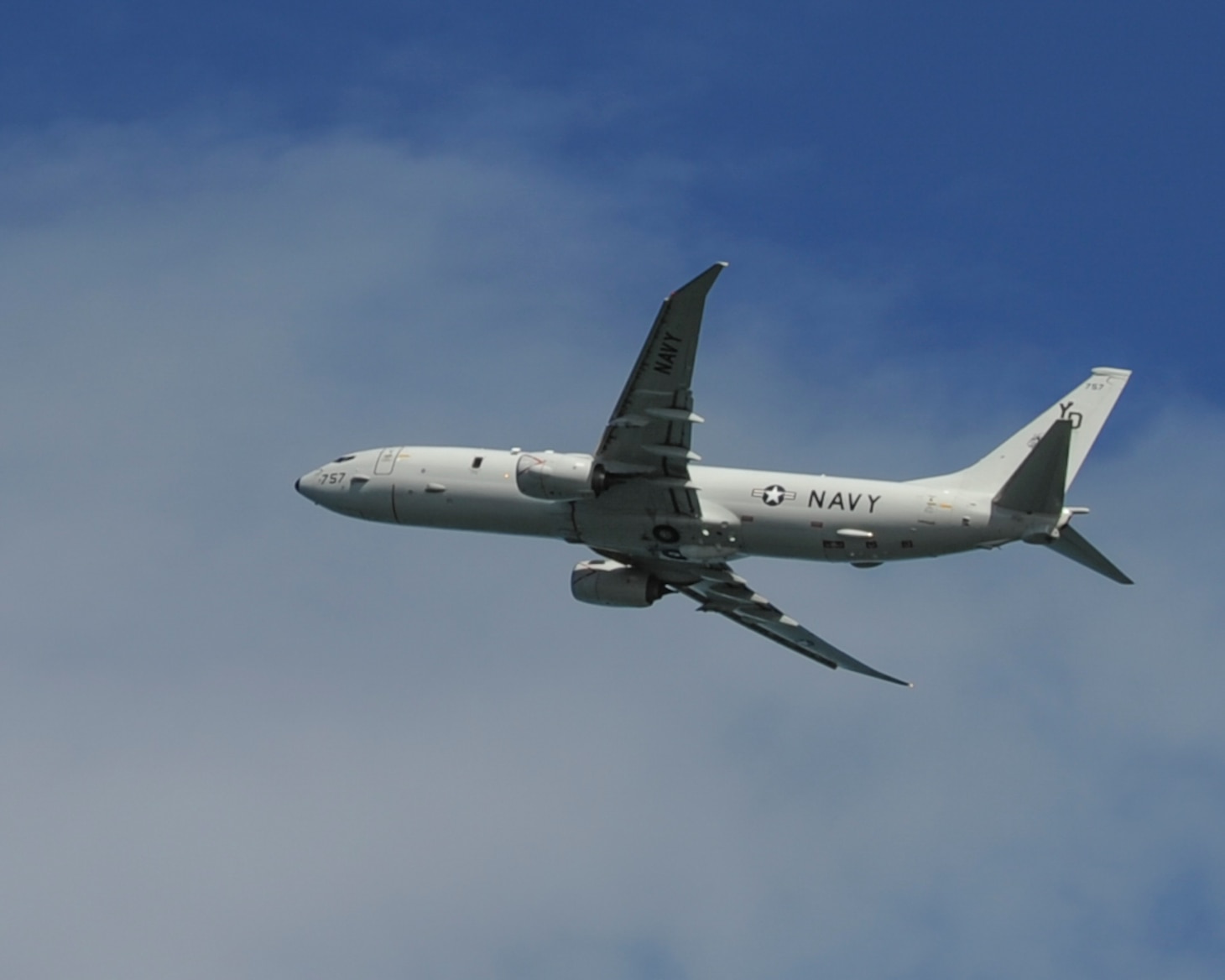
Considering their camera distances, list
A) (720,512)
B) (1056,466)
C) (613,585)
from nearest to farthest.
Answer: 1. (1056,466)
2. (720,512)
3. (613,585)

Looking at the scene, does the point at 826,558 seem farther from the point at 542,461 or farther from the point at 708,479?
the point at 542,461

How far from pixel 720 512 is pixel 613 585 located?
8.27m

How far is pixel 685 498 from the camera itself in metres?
62.9

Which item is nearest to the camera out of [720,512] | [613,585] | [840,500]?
[840,500]

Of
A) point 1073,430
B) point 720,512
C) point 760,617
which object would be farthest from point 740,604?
point 1073,430

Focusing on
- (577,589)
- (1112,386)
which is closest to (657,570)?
(577,589)

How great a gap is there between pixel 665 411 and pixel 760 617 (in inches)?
619

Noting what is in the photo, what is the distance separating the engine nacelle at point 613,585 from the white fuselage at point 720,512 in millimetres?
4523

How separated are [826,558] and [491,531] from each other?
38.5 ft

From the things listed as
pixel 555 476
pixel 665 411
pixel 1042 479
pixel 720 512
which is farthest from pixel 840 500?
pixel 555 476

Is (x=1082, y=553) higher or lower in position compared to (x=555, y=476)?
lower

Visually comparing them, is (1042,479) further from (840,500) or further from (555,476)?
(555,476)

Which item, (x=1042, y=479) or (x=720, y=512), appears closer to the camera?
(x=1042, y=479)

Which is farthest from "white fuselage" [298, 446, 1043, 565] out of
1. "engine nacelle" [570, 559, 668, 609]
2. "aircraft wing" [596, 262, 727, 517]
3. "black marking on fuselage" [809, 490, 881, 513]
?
"engine nacelle" [570, 559, 668, 609]
